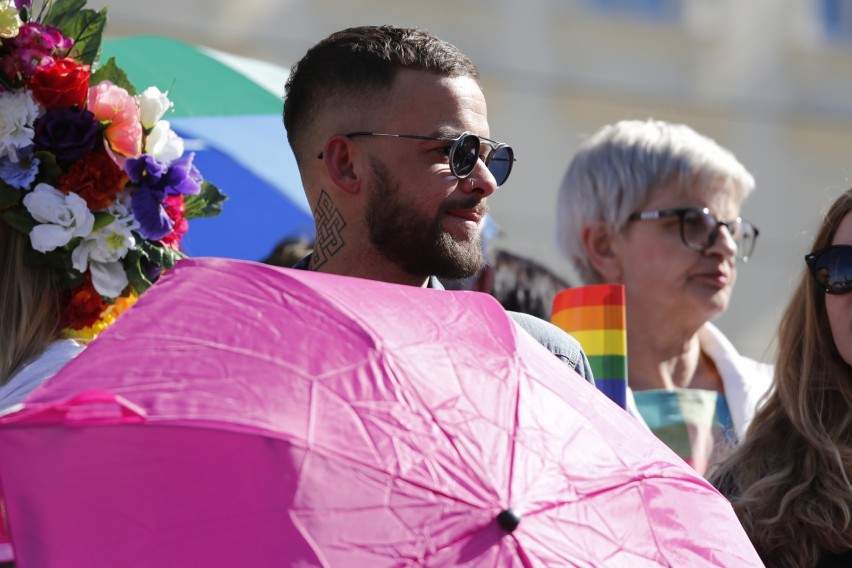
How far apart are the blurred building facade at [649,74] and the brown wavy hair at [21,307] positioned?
25.1ft

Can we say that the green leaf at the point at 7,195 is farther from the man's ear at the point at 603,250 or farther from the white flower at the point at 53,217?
the man's ear at the point at 603,250

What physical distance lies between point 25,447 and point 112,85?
5.60ft

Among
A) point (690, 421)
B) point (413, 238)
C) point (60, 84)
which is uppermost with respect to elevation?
point (60, 84)

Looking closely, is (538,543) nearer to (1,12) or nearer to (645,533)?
(645,533)

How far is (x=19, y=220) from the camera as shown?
126 inches

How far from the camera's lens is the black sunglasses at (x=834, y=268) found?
3023 mm

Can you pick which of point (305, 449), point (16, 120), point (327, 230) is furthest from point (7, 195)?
point (305, 449)

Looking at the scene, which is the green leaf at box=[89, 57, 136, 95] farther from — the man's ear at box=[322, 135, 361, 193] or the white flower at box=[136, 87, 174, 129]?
the man's ear at box=[322, 135, 361, 193]

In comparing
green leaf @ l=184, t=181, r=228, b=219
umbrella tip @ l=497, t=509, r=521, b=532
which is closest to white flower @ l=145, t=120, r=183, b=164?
green leaf @ l=184, t=181, r=228, b=219

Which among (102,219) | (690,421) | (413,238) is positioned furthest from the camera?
(690,421)

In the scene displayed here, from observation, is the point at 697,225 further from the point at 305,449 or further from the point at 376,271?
the point at 305,449

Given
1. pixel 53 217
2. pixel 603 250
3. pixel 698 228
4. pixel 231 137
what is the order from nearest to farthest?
1. pixel 53 217
2. pixel 698 228
3. pixel 603 250
4. pixel 231 137

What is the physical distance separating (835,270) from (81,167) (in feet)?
5.57

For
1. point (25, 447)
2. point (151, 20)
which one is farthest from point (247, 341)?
point (151, 20)
